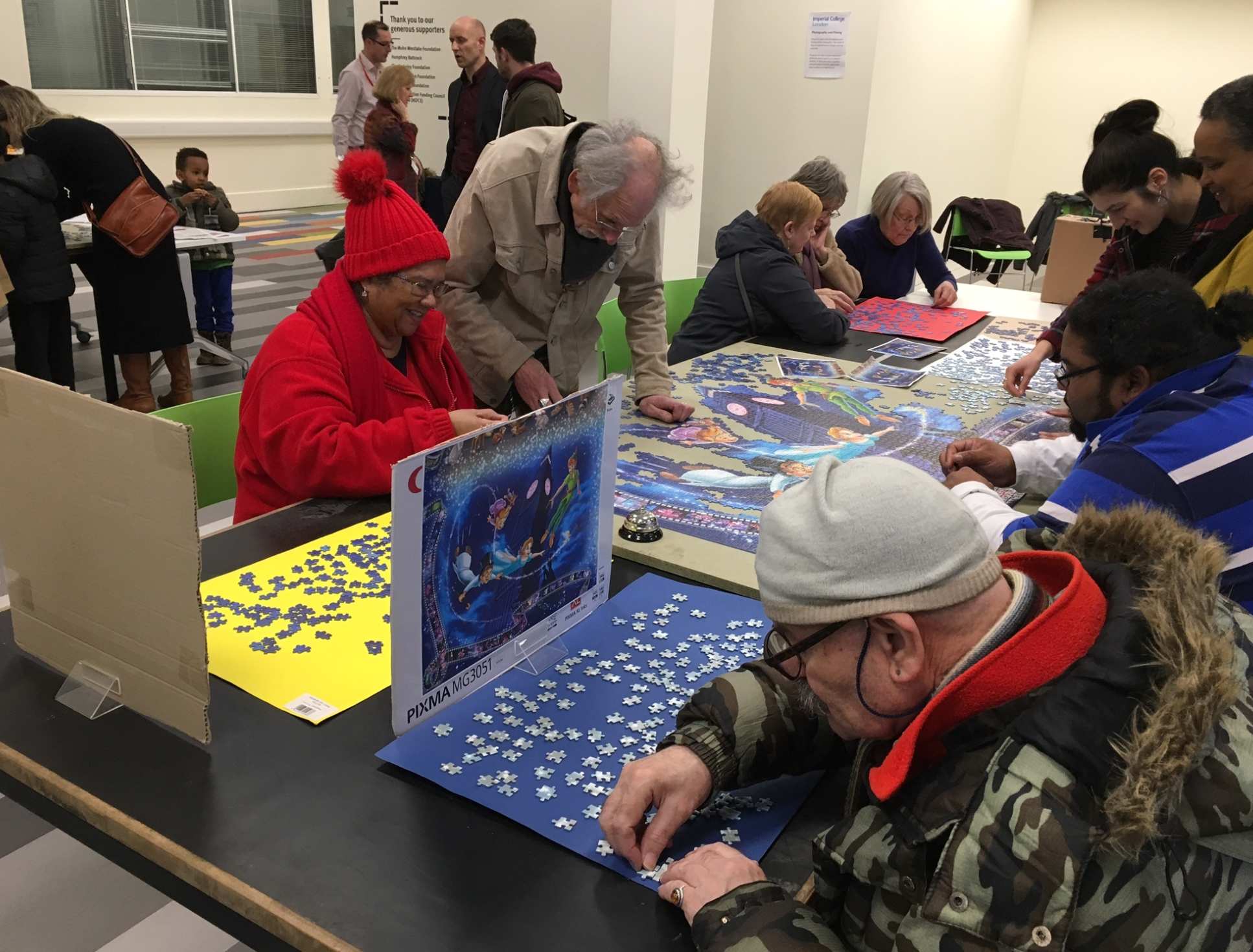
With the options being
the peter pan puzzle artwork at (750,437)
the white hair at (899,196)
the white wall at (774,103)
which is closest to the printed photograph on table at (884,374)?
the peter pan puzzle artwork at (750,437)

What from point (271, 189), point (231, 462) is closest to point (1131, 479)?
point (231, 462)

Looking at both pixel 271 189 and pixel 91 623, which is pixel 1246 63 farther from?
pixel 91 623

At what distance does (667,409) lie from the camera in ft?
9.53

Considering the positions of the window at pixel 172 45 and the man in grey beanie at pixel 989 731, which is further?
the window at pixel 172 45

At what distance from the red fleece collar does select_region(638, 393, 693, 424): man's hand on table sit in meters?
1.93

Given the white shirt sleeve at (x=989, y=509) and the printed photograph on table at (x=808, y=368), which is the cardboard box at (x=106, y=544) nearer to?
the white shirt sleeve at (x=989, y=509)

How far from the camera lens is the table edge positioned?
106cm

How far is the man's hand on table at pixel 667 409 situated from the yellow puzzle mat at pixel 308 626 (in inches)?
45.2

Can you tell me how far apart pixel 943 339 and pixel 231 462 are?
280 cm

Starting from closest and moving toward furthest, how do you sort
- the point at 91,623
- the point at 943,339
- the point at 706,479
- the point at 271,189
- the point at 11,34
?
the point at 91,623
the point at 706,479
the point at 943,339
the point at 11,34
the point at 271,189

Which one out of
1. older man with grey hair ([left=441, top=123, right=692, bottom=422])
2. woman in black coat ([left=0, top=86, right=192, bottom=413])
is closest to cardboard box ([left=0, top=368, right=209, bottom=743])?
older man with grey hair ([left=441, top=123, right=692, bottom=422])

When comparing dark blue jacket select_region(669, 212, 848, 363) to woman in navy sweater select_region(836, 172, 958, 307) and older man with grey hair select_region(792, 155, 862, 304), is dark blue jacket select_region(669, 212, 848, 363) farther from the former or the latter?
woman in navy sweater select_region(836, 172, 958, 307)

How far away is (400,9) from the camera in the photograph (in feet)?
27.2

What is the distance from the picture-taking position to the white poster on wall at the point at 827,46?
7.44m
